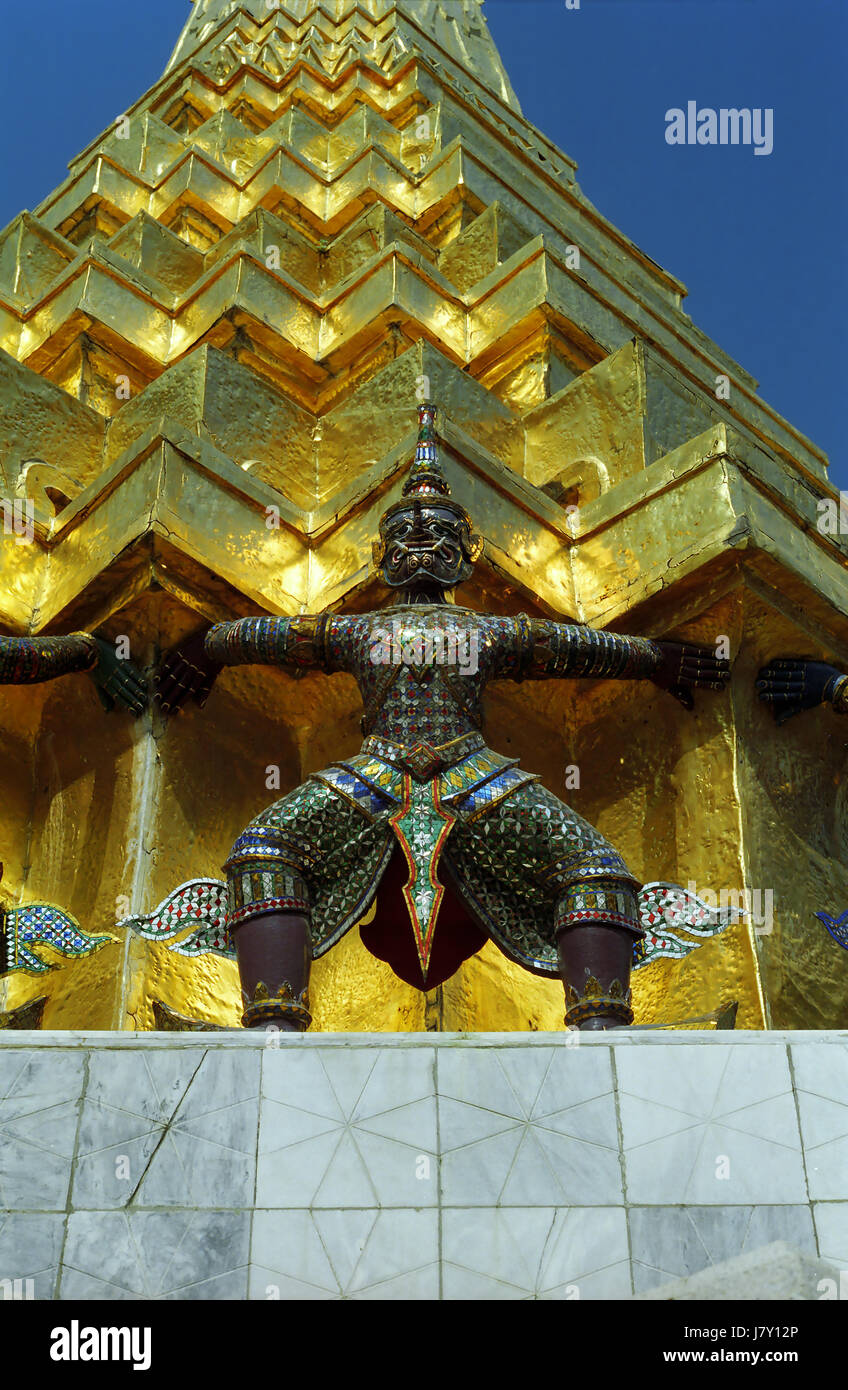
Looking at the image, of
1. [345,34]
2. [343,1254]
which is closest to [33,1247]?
[343,1254]

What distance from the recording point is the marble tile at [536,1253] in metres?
A: 4.53

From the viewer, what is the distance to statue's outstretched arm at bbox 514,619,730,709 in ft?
22.9

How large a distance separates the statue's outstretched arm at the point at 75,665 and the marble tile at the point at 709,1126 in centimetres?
318

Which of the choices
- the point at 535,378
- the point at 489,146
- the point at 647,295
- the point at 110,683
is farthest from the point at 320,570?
the point at 489,146

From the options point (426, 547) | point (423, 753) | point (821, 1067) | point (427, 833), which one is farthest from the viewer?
point (426, 547)

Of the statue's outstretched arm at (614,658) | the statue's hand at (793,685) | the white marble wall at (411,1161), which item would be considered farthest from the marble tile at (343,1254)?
the statue's hand at (793,685)

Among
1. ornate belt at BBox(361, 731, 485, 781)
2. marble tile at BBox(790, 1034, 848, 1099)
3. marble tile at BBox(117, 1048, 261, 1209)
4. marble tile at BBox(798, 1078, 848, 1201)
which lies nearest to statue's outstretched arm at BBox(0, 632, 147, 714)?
ornate belt at BBox(361, 731, 485, 781)

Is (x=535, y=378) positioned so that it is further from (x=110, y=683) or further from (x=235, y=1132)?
(x=235, y=1132)

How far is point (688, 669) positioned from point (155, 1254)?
381 cm

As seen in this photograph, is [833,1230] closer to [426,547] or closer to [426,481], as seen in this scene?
[426,547]

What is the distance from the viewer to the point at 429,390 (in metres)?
9.23

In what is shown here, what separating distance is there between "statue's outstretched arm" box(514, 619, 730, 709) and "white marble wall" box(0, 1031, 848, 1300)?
2200mm

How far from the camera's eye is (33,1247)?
15.0 ft

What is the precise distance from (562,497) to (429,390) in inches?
35.3
